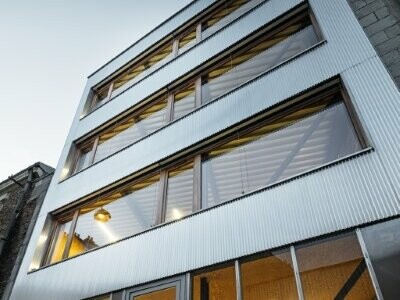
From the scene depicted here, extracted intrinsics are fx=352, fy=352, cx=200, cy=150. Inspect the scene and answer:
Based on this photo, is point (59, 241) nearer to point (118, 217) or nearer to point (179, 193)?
point (118, 217)

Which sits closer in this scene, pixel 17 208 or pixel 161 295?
pixel 161 295

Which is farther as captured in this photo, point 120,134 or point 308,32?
point 120,134

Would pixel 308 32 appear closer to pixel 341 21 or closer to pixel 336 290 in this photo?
pixel 341 21

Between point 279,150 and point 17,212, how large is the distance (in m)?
11.1

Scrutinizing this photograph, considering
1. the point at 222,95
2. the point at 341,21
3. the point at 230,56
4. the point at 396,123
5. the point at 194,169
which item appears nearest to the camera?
the point at 396,123

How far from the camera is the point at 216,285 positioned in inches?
254

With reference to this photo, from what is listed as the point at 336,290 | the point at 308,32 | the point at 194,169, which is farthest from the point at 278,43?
the point at 336,290

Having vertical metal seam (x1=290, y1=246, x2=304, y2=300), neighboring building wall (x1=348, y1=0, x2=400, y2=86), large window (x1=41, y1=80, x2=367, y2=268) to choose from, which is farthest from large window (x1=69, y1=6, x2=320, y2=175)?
vertical metal seam (x1=290, y1=246, x2=304, y2=300)

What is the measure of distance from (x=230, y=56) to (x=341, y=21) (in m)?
3.77

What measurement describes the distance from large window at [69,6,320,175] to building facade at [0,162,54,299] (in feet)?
7.52

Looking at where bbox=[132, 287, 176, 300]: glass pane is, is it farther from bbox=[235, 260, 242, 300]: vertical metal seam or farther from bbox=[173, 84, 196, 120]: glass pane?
bbox=[173, 84, 196, 120]: glass pane

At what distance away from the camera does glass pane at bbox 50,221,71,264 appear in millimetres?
10375

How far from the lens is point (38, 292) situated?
9398 mm

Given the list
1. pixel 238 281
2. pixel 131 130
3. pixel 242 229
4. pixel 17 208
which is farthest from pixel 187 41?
pixel 238 281
